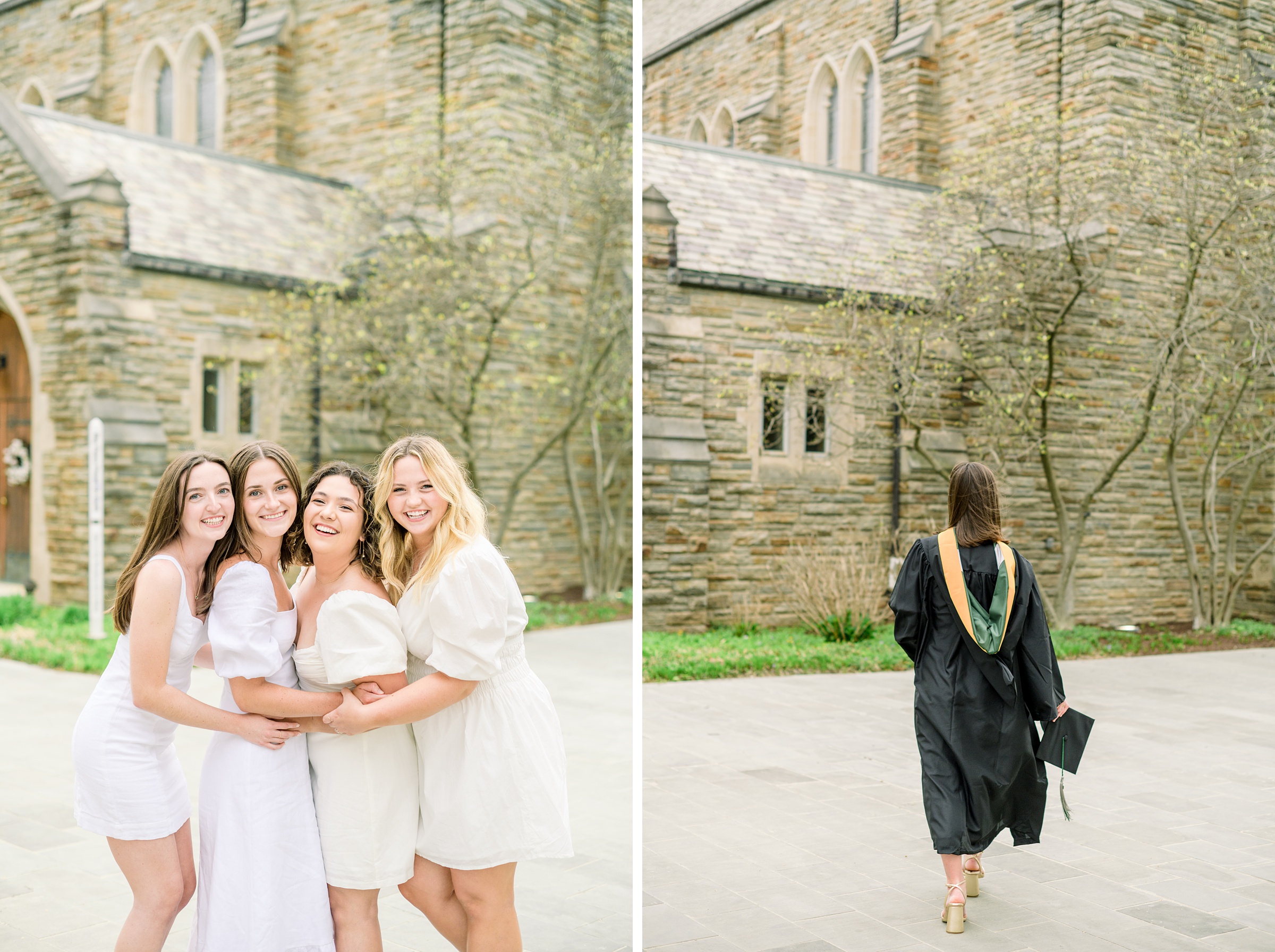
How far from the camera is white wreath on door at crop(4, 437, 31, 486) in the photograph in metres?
12.7

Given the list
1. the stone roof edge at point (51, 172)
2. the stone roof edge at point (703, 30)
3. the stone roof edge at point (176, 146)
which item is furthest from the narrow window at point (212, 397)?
the stone roof edge at point (703, 30)

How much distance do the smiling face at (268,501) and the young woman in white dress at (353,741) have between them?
80 millimetres

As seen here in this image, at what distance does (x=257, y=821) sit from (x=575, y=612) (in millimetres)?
10799

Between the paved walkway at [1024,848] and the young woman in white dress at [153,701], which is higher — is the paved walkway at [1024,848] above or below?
below

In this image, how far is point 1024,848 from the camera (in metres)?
4.77

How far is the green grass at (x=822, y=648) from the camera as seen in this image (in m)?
5.22

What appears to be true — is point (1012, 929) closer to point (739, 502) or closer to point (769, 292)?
point (739, 502)

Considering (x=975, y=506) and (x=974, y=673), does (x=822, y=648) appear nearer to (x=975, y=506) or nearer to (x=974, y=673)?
(x=974, y=673)

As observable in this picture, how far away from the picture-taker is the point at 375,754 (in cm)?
274

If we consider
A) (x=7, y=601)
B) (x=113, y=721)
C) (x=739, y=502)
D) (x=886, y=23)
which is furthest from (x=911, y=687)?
(x=7, y=601)

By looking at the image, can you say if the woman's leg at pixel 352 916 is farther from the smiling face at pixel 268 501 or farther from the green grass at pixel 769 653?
the green grass at pixel 769 653

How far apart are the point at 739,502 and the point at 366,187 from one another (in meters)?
9.38

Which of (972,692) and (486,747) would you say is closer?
(486,747)

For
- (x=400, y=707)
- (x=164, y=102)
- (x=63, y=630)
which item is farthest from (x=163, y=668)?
(x=164, y=102)
